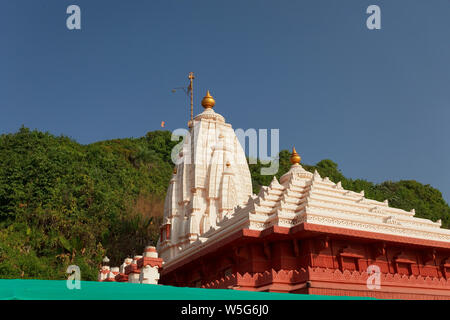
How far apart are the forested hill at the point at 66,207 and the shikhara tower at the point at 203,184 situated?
5.10 meters

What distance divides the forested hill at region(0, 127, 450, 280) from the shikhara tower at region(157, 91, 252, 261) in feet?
16.7

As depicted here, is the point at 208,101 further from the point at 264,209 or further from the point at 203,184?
the point at 264,209

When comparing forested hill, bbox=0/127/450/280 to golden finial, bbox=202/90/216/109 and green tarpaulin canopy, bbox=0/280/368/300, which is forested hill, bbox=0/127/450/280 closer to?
golden finial, bbox=202/90/216/109

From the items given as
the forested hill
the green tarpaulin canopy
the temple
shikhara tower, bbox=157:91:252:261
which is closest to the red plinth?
the temple

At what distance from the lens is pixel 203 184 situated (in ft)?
82.7

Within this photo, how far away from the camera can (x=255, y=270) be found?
13016 millimetres

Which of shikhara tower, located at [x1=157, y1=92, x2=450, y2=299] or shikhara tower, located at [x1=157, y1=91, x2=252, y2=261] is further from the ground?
shikhara tower, located at [x1=157, y1=91, x2=252, y2=261]

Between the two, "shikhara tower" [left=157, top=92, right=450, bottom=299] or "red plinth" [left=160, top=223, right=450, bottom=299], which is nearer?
"red plinth" [left=160, top=223, right=450, bottom=299]

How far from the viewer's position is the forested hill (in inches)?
1046

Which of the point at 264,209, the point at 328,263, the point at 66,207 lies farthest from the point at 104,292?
the point at 66,207
